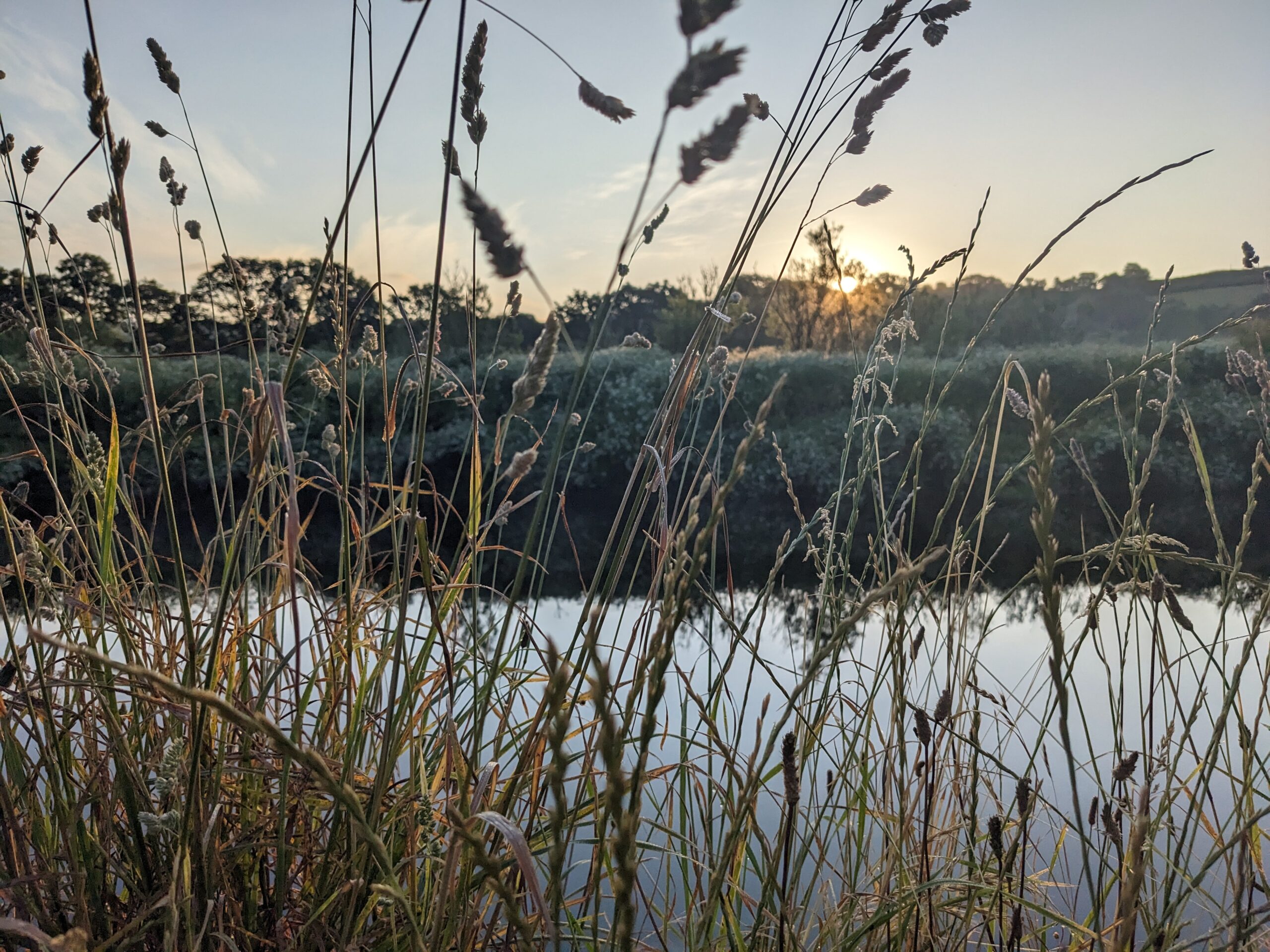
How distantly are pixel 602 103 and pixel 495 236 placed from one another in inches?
9.0

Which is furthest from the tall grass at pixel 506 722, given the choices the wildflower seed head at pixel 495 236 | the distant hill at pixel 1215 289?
the distant hill at pixel 1215 289

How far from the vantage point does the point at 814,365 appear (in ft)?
27.0

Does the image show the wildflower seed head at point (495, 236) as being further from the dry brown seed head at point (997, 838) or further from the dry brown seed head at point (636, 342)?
the dry brown seed head at point (636, 342)

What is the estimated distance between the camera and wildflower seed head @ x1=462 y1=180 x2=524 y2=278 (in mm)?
388

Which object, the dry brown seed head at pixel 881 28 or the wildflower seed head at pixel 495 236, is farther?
the dry brown seed head at pixel 881 28

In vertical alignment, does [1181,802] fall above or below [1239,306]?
below

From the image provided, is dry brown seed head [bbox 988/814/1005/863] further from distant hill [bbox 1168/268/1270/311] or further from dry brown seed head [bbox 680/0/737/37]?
distant hill [bbox 1168/268/1270/311]

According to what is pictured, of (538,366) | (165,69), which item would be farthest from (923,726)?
(165,69)

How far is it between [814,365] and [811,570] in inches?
168

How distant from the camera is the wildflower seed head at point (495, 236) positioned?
388 mm

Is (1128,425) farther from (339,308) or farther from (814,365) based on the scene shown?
(339,308)

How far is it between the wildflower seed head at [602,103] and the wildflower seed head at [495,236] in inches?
7.9

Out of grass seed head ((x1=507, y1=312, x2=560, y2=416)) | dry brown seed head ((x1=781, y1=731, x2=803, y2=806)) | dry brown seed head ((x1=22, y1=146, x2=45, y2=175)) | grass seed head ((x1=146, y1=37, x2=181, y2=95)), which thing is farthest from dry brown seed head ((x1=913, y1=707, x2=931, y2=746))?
dry brown seed head ((x1=22, y1=146, x2=45, y2=175))

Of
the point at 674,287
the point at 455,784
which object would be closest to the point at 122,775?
the point at 455,784
